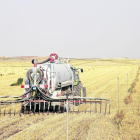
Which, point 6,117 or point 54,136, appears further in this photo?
point 6,117

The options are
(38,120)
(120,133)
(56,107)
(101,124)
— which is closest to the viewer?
(120,133)

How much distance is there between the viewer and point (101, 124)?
1002cm

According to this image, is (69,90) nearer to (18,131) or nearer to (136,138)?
(18,131)

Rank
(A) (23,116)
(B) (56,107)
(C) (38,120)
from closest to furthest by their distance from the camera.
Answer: (C) (38,120) < (A) (23,116) < (B) (56,107)

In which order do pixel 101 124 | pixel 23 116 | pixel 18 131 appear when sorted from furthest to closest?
pixel 23 116, pixel 101 124, pixel 18 131

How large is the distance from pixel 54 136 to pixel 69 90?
21.7ft

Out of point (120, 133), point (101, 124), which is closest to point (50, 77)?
point (101, 124)

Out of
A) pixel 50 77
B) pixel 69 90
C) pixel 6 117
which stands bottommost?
pixel 6 117

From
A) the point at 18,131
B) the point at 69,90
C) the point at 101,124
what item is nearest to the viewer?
the point at 18,131

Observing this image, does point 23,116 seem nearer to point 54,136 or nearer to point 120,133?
point 54,136

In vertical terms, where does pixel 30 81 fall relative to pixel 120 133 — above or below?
above

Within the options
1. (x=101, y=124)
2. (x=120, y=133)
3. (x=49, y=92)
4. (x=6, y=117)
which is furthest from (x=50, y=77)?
(x=120, y=133)

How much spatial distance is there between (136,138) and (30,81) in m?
6.12

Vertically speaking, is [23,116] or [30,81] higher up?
[30,81]
